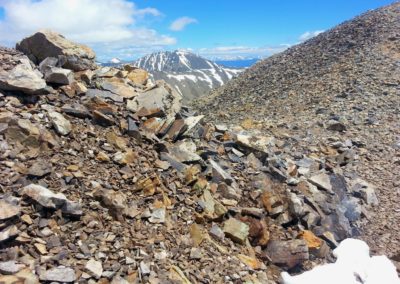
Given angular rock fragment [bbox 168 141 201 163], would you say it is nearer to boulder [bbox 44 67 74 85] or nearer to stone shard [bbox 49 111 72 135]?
stone shard [bbox 49 111 72 135]

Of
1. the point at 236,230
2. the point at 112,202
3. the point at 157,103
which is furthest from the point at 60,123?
the point at 236,230

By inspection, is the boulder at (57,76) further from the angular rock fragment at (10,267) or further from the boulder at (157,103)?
the angular rock fragment at (10,267)

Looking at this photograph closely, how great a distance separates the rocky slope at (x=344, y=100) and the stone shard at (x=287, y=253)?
4119mm

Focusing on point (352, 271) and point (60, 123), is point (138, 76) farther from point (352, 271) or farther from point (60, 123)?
point (352, 271)

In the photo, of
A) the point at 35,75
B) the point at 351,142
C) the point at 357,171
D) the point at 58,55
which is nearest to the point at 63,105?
the point at 35,75

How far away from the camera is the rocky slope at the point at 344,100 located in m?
Result: 18.6

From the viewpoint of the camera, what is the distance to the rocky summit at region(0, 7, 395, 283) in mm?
8883

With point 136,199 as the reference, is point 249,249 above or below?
below

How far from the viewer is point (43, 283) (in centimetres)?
767

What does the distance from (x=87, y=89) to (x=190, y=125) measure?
14.8 ft

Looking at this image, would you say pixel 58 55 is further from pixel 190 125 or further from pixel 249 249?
pixel 249 249

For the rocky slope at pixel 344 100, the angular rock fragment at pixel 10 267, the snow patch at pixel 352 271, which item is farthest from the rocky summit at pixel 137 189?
the rocky slope at pixel 344 100

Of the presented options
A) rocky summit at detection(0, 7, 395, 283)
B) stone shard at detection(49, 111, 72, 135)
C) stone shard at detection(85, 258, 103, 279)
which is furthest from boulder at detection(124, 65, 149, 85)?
stone shard at detection(85, 258, 103, 279)

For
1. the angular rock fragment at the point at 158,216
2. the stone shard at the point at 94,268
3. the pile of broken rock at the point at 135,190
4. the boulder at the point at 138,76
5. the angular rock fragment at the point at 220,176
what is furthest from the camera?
the boulder at the point at 138,76
